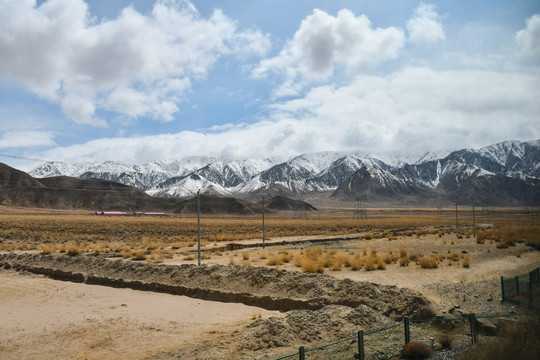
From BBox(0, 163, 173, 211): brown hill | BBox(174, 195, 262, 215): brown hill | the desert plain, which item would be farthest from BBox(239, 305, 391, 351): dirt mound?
BBox(0, 163, 173, 211): brown hill

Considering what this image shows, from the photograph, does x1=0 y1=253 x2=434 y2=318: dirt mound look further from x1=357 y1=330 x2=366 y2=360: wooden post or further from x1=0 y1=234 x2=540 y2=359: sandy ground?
x1=357 y1=330 x2=366 y2=360: wooden post

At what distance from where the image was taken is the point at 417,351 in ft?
34.7

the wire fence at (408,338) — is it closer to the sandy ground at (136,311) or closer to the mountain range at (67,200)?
the sandy ground at (136,311)

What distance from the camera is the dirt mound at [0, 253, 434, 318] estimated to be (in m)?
16.3

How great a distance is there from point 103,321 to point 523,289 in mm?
16513

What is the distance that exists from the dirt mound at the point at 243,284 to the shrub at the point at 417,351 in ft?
13.1

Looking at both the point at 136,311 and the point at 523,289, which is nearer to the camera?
the point at 523,289

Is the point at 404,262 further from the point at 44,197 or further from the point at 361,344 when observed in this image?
the point at 44,197

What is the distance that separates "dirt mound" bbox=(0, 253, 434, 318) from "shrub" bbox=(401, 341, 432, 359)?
3989mm

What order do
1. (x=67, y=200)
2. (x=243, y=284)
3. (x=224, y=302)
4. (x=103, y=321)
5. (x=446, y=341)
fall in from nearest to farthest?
(x=446, y=341) → (x=103, y=321) → (x=224, y=302) → (x=243, y=284) → (x=67, y=200)

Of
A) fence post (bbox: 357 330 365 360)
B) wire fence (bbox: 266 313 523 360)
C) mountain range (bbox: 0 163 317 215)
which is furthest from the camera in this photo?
mountain range (bbox: 0 163 317 215)

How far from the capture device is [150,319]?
17062 millimetres

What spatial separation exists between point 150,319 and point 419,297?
36.0 feet

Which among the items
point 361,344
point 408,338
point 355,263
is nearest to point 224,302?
point 355,263
